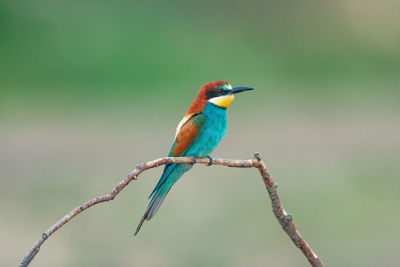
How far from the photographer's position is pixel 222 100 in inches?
68.9

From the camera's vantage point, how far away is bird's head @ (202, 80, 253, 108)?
1.74m

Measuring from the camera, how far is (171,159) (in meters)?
0.93

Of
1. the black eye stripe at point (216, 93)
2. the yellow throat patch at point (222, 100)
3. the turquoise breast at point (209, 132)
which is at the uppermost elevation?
the black eye stripe at point (216, 93)

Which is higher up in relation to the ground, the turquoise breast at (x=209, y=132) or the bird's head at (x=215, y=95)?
the bird's head at (x=215, y=95)

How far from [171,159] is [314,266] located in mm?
361

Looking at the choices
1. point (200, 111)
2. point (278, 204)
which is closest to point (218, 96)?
point (200, 111)

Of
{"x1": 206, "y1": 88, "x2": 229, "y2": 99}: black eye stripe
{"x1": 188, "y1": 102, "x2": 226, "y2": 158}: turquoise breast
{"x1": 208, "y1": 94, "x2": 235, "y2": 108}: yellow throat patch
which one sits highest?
{"x1": 206, "y1": 88, "x2": 229, "y2": 99}: black eye stripe

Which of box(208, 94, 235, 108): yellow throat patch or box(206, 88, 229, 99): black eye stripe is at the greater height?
box(206, 88, 229, 99): black eye stripe

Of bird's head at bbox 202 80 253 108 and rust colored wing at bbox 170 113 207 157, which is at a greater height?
bird's head at bbox 202 80 253 108

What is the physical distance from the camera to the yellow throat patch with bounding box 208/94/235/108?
5.72 feet

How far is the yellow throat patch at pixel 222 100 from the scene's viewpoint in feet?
5.72

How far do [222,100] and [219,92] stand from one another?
0.03 m

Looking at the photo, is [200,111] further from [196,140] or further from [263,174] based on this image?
[263,174]

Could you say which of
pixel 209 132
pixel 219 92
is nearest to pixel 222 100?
pixel 219 92
